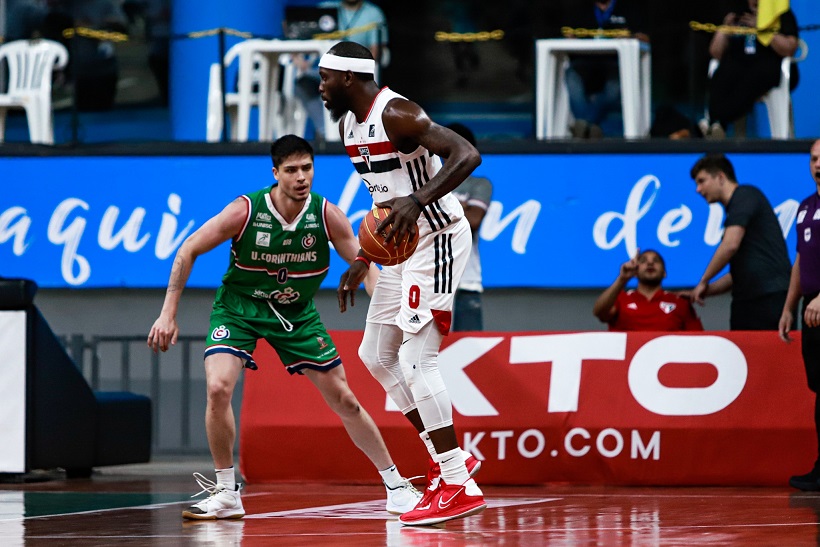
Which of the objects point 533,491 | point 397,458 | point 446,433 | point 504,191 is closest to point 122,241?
point 504,191

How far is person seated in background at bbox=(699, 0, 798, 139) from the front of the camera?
13.6m

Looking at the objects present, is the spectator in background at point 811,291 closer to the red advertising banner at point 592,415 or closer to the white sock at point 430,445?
the red advertising banner at point 592,415

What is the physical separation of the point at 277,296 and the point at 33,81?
8057 millimetres

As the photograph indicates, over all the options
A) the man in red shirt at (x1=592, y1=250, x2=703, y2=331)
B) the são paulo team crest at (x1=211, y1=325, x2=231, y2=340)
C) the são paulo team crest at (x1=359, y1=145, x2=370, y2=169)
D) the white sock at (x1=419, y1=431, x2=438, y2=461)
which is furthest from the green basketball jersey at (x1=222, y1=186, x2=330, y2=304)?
the man in red shirt at (x1=592, y1=250, x2=703, y2=331)

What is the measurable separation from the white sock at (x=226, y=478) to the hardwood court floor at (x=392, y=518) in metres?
0.22

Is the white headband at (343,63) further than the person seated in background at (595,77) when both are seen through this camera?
No

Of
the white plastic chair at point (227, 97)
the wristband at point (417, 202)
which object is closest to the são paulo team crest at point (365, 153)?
the wristband at point (417, 202)

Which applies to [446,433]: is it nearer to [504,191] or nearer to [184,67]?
[504,191]

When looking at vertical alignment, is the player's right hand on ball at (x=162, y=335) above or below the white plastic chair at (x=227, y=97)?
below

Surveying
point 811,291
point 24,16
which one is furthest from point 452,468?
point 24,16

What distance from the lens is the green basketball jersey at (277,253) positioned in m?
8.38

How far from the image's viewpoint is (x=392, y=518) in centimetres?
796

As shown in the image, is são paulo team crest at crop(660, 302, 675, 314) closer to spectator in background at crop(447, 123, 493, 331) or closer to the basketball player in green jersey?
spectator in background at crop(447, 123, 493, 331)

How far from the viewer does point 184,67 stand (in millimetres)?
16531
